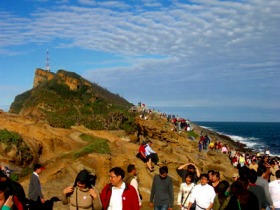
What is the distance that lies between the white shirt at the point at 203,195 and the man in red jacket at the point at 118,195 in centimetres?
210

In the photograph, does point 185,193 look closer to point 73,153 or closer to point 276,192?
point 276,192

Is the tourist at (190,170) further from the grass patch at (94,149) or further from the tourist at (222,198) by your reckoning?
the grass patch at (94,149)

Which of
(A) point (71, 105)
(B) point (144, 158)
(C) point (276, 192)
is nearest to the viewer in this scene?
(C) point (276, 192)

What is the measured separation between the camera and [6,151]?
52.4ft

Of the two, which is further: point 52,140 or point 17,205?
point 52,140

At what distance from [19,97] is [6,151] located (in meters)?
38.6

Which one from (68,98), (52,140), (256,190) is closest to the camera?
(256,190)

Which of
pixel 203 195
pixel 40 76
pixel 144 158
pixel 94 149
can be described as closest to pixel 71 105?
pixel 40 76

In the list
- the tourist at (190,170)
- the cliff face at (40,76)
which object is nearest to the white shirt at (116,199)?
the tourist at (190,170)

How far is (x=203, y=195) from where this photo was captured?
8266mm

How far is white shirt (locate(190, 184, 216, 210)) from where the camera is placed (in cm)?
826

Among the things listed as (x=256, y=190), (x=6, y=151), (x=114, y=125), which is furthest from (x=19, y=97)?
(x=256, y=190)

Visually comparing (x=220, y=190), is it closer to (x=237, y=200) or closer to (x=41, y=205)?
(x=237, y=200)

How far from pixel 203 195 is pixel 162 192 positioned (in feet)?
3.82
